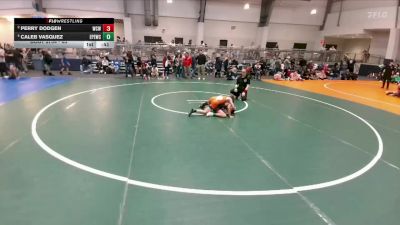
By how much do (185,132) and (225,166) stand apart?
2236 millimetres

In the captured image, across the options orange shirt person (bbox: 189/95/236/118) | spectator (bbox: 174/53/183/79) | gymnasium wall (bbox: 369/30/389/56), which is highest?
gymnasium wall (bbox: 369/30/389/56)

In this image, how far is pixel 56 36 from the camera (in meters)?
11.5

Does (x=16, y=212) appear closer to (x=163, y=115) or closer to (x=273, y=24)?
(x=163, y=115)

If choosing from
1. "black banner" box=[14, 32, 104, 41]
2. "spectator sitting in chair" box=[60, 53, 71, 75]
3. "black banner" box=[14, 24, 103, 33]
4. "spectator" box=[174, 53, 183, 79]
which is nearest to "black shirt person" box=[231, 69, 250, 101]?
"black banner" box=[14, 32, 104, 41]

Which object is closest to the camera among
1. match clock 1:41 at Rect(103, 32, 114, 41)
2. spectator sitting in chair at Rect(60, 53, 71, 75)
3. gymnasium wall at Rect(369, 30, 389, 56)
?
match clock 1:41 at Rect(103, 32, 114, 41)

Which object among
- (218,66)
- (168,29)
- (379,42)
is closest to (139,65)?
(218,66)

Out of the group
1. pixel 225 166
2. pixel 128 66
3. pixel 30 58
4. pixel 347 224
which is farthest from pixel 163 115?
pixel 30 58

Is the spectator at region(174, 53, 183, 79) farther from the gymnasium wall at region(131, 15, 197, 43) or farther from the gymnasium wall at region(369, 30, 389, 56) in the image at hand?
the gymnasium wall at region(369, 30, 389, 56)

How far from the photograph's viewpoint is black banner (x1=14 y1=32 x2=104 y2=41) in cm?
1152

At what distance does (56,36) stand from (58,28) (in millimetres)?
340

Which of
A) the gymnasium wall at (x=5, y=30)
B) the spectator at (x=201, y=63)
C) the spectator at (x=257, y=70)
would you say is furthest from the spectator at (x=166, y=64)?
the gymnasium wall at (x=5, y=30)

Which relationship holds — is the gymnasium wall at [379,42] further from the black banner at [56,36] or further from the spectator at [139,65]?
the black banner at [56,36]

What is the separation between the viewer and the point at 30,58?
20734 mm
